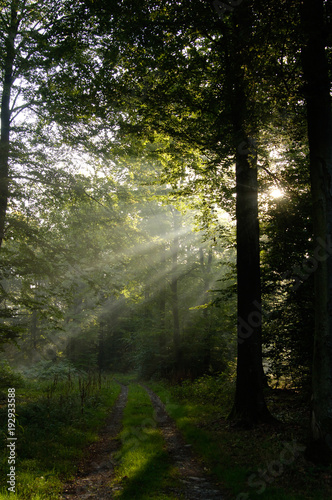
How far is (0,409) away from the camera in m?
9.23

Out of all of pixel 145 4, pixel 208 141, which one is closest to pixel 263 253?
pixel 208 141

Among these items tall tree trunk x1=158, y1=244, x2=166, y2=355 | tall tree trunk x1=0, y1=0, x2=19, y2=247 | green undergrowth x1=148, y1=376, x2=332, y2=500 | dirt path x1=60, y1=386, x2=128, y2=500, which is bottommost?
dirt path x1=60, y1=386, x2=128, y2=500

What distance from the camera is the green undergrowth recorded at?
Answer: 187 inches

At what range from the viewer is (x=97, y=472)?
6281 millimetres

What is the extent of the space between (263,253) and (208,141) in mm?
4714

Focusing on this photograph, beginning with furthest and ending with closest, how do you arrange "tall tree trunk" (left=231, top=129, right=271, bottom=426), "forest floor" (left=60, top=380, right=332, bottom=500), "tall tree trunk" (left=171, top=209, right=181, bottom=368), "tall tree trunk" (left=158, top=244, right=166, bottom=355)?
"tall tree trunk" (left=158, top=244, right=166, bottom=355)
"tall tree trunk" (left=171, top=209, right=181, bottom=368)
"tall tree trunk" (left=231, top=129, right=271, bottom=426)
"forest floor" (left=60, top=380, right=332, bottom=500)

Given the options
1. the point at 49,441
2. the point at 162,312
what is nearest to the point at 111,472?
the point at 49,441

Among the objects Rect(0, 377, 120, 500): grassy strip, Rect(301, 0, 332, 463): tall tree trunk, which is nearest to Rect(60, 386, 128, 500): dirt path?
Rect(0, 377, 120, 500): grassy strip

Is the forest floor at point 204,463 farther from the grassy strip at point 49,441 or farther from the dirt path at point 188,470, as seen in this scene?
the grassy strip at point 49,441

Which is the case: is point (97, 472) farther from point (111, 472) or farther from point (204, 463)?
point (204, 463)

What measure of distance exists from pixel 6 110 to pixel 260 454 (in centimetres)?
1416

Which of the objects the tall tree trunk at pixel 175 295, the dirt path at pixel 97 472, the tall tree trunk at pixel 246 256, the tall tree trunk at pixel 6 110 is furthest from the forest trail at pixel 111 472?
the tall tree trunk at pixel 175 295

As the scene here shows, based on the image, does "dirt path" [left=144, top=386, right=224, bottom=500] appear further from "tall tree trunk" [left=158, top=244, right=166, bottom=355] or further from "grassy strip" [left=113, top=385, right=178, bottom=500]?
"tall tree trunk" [left=158, top=244, right=166, bottom=355]

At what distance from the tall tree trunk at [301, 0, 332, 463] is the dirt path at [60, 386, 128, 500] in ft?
11.8
